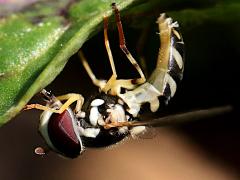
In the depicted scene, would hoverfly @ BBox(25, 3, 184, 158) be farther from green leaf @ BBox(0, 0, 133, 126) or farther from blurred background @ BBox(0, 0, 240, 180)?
blurred background @ BBox(0, 0, 240, 180)

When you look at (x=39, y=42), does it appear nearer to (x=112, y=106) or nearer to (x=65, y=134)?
(x=65, y=134)

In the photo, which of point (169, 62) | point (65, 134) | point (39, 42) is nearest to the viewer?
point (39, 42)

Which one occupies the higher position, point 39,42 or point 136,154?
point 39,42

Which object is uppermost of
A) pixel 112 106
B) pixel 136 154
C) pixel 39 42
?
pixel 39 42

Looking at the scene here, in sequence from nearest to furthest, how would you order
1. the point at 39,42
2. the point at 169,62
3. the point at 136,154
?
the point at 39,42
the point at 169,62
the point at 136,154

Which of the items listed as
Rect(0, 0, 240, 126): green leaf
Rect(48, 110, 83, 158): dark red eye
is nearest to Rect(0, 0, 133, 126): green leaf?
Rect(0, 0, 240, 126): green leaf

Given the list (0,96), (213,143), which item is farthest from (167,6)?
(213,143)

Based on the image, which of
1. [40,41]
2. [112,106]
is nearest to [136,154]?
[112,106]

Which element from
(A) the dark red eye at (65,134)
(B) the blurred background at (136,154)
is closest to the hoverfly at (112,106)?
(A) the dark red eye at (65,134)
